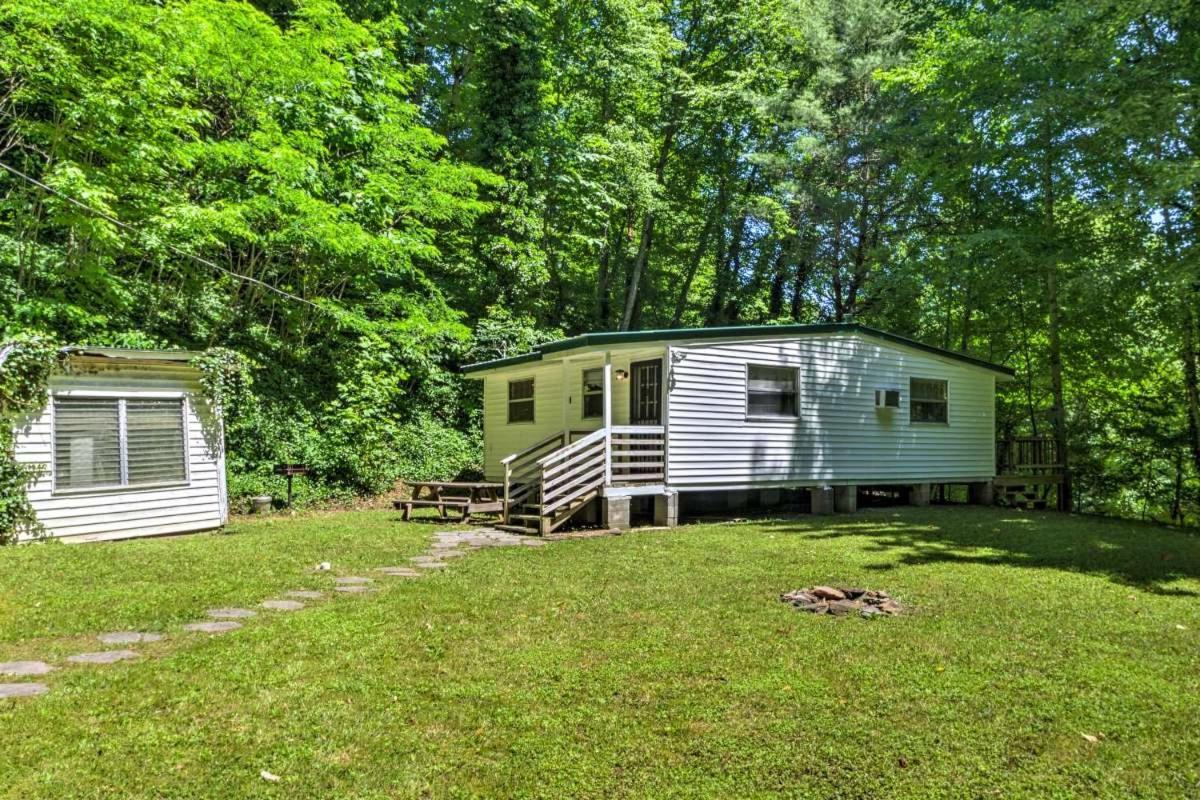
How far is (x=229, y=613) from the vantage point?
16.2ft

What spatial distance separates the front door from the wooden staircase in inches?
20.9

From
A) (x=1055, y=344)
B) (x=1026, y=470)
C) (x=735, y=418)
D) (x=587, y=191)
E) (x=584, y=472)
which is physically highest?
(x=587, y=191)

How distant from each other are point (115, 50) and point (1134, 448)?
2079 centimetres

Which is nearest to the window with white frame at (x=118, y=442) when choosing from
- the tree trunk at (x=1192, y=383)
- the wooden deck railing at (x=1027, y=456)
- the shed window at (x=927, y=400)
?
the shed window at (x=927, y=400)

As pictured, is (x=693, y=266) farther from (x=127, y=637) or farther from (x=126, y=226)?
(x=127, y=637)

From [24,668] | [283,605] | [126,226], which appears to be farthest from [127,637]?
[126,226]

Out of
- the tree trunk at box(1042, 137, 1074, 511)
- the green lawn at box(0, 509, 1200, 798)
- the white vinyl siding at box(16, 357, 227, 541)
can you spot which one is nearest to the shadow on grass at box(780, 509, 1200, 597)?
the green lawn at box(0, 509, 1200, 798)

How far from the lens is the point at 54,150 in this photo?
1073 cm

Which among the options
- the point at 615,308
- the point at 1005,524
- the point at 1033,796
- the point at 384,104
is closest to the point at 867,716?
the point at 1033,796

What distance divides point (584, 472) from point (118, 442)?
589 cm

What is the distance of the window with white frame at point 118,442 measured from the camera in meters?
8.05

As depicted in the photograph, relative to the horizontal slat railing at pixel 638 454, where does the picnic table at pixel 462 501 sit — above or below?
below

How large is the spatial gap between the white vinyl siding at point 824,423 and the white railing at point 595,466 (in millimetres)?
337

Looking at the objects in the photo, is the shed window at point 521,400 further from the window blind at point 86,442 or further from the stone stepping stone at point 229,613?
the stone stepping stone at point 229,613
